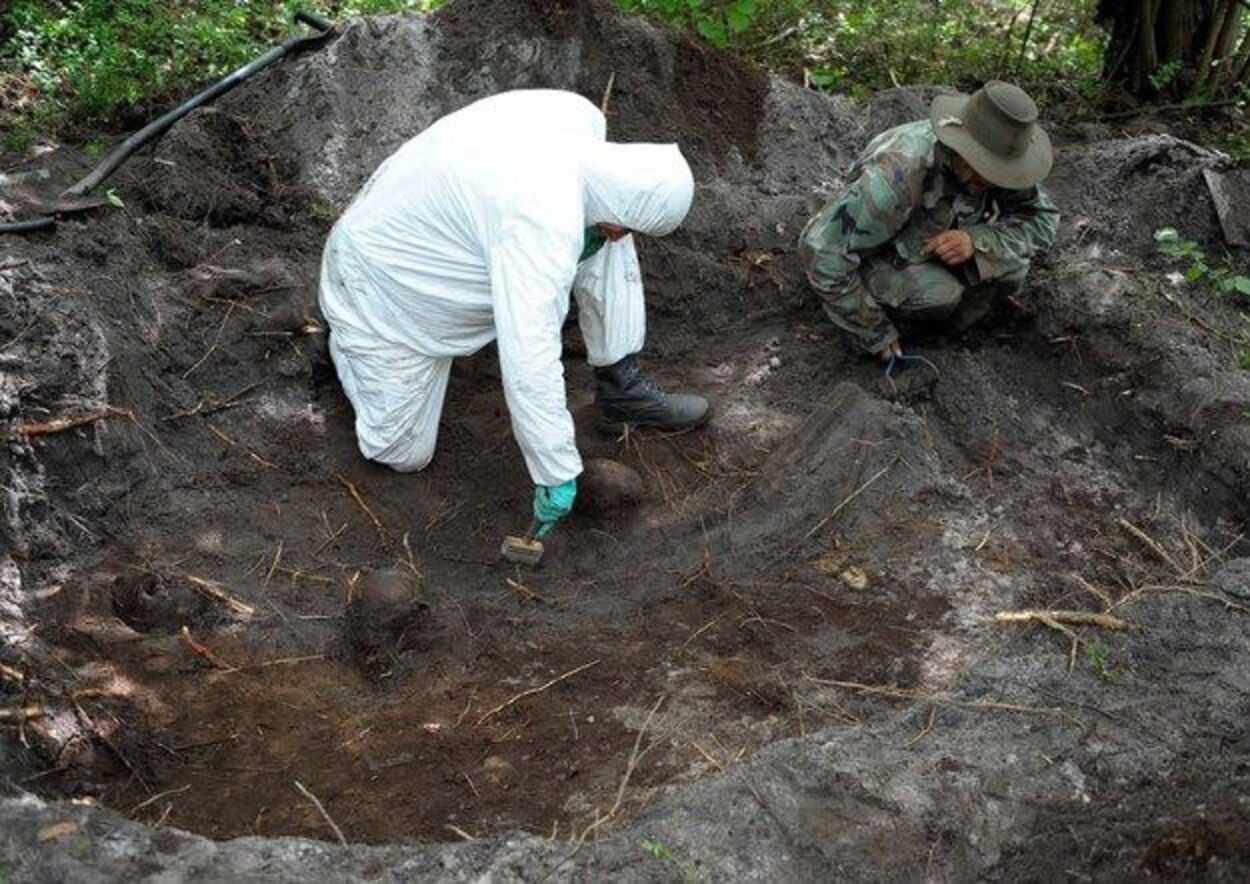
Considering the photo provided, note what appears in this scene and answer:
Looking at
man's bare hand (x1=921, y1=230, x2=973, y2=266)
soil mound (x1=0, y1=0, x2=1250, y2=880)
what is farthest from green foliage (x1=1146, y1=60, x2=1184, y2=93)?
man's bare hand (x1=921, y1=230, x2=973, y2=266)

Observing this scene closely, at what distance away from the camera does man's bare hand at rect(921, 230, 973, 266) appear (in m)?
4.95

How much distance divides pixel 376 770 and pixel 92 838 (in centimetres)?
86

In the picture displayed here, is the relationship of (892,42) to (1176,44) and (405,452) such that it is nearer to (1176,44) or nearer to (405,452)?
(1176,44)

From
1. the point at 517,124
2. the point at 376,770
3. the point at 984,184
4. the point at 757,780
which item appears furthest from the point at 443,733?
the point at 984,184

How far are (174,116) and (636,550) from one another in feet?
9.69

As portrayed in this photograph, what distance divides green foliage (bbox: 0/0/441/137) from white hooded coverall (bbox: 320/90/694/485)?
85.9 inches

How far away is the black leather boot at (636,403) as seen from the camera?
495 centimetres

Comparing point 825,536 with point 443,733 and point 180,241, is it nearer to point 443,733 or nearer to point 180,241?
point 443,733

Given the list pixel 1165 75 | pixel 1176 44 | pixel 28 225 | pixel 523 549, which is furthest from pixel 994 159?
pixel 28 225

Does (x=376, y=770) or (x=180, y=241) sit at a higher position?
(x=180, y=241)

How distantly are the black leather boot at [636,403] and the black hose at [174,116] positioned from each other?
2225mm

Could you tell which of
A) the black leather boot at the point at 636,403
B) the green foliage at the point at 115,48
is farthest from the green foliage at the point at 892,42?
the black leather boot at the point at 636,403

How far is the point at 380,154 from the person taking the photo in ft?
19.4

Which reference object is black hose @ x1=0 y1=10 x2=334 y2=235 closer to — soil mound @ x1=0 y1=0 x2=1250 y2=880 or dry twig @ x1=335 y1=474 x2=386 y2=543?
soil mound @ x1=0 y1=0 x2=1250 y2=880
